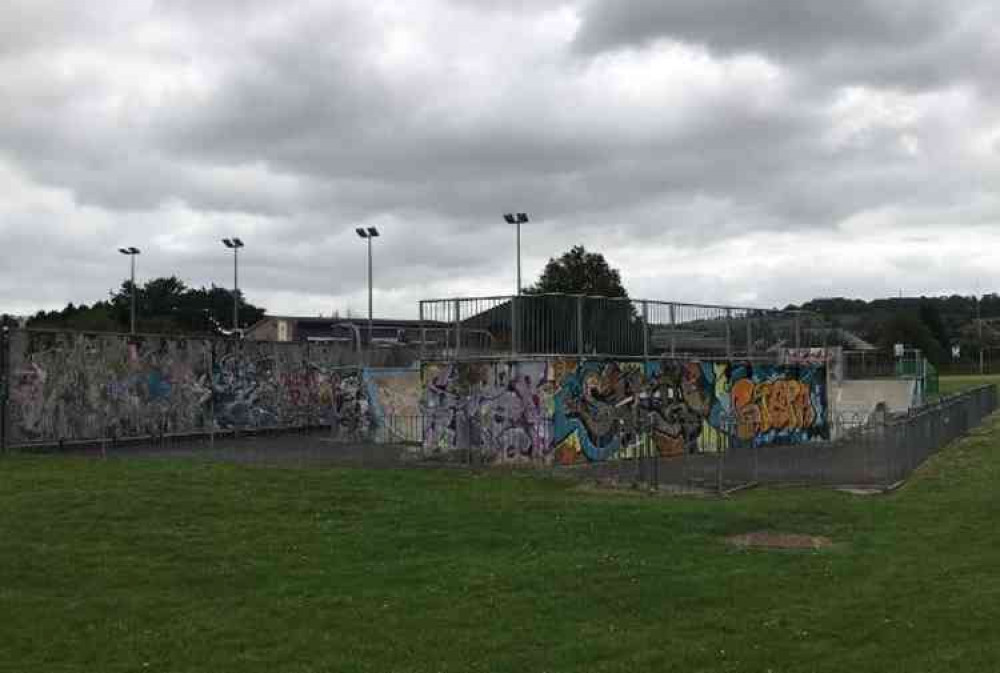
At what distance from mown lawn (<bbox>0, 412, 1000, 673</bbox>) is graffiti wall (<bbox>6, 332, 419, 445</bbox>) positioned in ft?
34.4

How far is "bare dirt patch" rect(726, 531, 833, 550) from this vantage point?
40.8 feet

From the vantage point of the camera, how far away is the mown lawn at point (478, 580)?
791 centimetres

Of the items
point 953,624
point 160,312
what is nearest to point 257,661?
point 953,624

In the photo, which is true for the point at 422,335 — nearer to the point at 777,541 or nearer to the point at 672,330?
the point at 672,330

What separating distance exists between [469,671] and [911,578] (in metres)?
5.26

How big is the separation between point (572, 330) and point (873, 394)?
761 inches

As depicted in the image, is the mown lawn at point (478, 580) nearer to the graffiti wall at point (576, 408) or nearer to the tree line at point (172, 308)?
the graffiti wall at point (576, 408)

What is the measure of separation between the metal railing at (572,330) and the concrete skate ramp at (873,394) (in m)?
11.1

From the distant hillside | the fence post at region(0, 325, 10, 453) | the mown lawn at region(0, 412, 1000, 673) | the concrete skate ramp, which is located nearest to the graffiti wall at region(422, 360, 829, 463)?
the mown lawn at region(0, 412, 1000, 673)

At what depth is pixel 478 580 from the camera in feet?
34.4

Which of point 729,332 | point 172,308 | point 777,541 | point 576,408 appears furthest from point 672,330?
point 172,308

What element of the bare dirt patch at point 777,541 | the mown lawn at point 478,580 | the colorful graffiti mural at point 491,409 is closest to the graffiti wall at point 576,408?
the colorful graffiti mural at point 491,409

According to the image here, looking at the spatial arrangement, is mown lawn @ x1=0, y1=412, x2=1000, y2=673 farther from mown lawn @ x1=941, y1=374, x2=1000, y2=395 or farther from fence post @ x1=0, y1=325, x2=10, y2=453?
mown lawn @ x1=941, y1=374, x2=1000, y2=395

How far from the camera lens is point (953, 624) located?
28.2 feet
